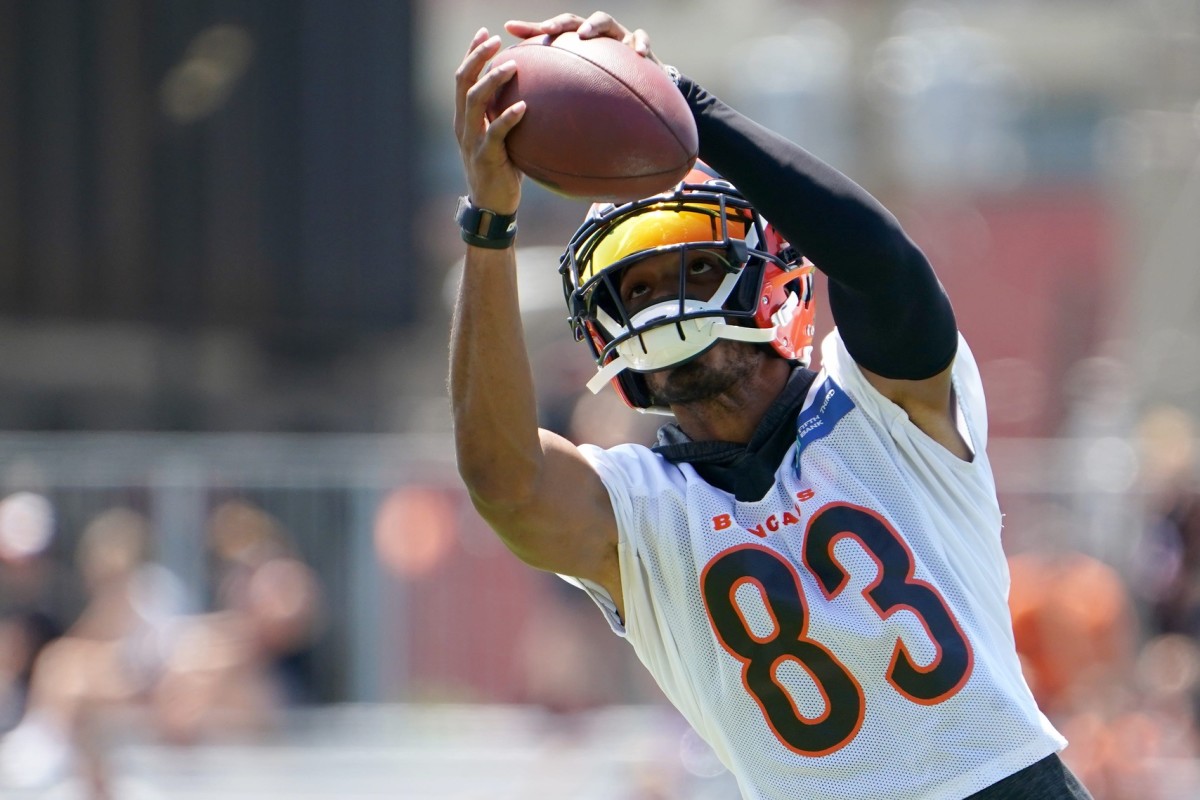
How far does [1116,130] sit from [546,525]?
20.5 metres

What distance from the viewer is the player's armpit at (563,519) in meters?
2.87

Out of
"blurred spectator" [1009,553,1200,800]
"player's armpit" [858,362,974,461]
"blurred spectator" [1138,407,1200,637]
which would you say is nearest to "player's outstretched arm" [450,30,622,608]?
"player's armpit" [858,362,974,461]

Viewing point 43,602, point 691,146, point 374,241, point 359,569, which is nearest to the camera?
point 691,146

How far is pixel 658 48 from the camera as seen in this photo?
22.1 m

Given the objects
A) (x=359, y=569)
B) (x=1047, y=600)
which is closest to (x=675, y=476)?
(x=1047, y=600)

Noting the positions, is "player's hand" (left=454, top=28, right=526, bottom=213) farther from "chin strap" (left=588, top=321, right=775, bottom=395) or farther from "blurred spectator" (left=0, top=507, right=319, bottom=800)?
"blurred spectator" (left=0, top=507, right=319, bottom=800)

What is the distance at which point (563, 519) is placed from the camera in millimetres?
2916

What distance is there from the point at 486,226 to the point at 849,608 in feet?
2.86

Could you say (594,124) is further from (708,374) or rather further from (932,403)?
(932,403)

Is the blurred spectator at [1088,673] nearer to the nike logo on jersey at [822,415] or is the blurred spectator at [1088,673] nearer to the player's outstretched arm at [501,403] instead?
the nike logo on jersey at [822,415]

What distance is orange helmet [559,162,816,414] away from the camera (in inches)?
113

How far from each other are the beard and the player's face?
115mm

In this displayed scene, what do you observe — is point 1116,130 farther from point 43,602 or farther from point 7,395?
→ point 43,602

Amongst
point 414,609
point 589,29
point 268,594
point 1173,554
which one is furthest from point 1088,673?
point 589,29
